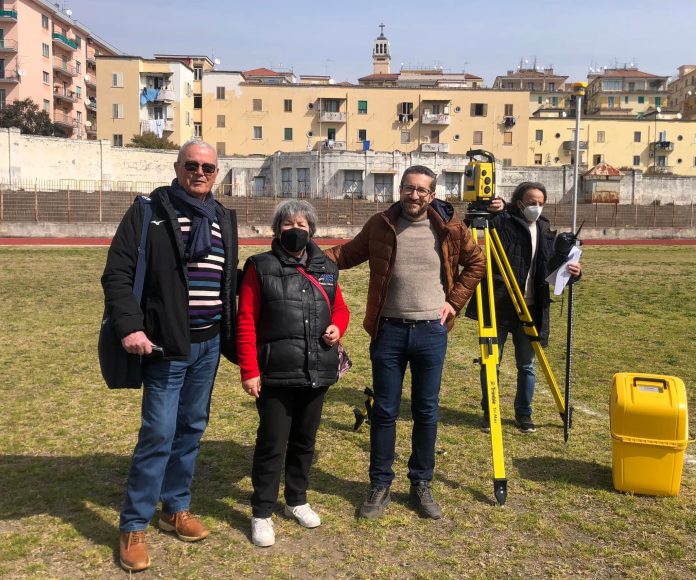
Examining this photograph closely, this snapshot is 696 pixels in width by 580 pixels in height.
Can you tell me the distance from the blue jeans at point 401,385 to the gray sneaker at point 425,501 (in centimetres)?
4

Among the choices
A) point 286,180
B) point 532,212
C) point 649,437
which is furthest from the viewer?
point 286,180

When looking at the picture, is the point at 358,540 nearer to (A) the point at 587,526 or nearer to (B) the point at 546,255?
(A) the point at 587,526

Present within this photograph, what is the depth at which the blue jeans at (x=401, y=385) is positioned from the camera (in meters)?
3.92

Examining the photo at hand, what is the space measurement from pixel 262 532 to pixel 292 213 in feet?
5.67

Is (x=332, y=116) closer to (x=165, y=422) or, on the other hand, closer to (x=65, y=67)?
(x=65, y=67)

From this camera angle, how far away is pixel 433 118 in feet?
227

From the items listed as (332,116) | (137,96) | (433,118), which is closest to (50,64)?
(137,96)

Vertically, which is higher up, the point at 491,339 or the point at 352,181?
the point at 352,181

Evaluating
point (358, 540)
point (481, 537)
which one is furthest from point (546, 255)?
point (358, 540)

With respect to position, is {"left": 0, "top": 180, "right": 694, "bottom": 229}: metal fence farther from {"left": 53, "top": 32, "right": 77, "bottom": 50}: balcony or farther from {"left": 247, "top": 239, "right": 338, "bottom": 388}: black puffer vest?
{"left": 247, "top": 239, "right": 338, "bottom": 388}: black puffer vest

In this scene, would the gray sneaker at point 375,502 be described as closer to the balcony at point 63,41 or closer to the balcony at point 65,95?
the balcony at point 65,95

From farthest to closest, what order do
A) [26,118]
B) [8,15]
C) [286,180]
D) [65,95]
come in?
[65,95] < [8,15] < [286,180] < [26,118]

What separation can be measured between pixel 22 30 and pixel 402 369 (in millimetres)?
70533

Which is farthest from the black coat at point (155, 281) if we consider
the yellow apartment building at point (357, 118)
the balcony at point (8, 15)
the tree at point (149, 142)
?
the balcony at point (8, 15)
